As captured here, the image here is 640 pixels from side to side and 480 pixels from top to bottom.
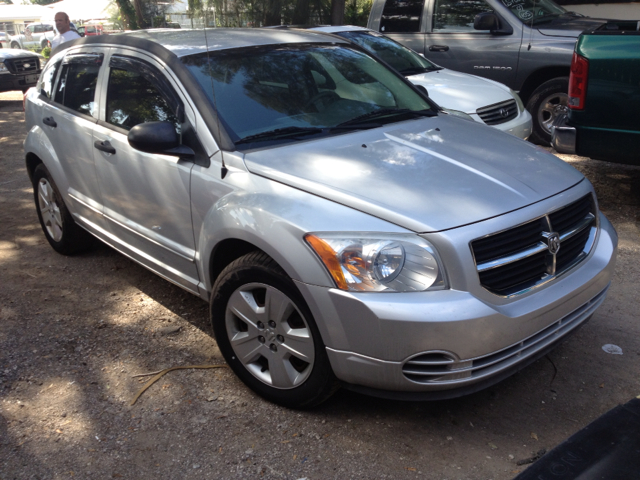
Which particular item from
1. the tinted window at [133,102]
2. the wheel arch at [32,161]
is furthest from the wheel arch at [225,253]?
the wheel arch at [32,161]

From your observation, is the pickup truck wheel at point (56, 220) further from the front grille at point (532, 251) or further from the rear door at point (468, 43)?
the rear door at point (468, 43)

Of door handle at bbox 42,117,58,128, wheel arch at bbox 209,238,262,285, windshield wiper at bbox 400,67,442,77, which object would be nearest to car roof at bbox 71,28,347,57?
door handle at bbox 42,117,58,128

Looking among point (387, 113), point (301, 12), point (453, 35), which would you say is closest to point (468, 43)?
point (453, 35)

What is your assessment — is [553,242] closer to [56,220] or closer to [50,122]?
[50,122]

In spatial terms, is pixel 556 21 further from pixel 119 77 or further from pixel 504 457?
pixel 504 457

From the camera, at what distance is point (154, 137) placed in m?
3.08

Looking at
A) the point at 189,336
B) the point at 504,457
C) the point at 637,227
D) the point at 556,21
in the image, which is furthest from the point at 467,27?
the point at 504,457

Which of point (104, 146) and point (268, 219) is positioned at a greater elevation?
point (104, 146)

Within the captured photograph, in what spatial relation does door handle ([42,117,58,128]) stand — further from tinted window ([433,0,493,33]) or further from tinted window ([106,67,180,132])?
tinted window ([433,0,493,33])

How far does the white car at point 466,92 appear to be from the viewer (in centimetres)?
637

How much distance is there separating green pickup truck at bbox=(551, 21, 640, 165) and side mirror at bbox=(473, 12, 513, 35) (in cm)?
276

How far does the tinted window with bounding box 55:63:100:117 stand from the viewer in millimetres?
4113

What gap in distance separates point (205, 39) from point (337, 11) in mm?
9782

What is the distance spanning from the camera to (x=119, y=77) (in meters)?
3.82
